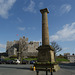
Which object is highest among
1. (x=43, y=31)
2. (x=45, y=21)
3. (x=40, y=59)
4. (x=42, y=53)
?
(x=45, y=21)

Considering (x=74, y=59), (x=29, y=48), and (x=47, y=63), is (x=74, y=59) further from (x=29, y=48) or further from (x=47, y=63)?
(x=47, y=63)

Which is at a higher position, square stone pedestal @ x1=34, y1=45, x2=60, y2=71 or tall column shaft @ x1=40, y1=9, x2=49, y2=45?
tall column shaft @ x1=40, y1=9, x2=49, y2=45

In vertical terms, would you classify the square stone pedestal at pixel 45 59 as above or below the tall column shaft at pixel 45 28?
below

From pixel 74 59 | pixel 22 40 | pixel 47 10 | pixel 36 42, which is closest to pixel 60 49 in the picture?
pixel 36 42

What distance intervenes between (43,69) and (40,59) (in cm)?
153

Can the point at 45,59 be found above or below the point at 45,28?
below

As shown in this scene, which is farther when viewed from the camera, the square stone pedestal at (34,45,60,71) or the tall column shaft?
the tall column shaft

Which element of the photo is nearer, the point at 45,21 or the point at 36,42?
the point at 45,21

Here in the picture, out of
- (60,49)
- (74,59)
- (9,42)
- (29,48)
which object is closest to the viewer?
(60,49)

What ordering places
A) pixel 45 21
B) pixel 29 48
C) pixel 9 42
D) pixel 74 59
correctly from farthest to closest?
pixel 74 59 → pixel 9 42 → pixel 29 48 → pixel 45 21

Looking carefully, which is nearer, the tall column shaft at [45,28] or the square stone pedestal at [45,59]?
the square stone pedestal at [45,59]

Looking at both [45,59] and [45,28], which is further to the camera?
[45,28]

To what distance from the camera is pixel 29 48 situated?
74.0m

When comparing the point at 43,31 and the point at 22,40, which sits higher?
the point at 22,40
